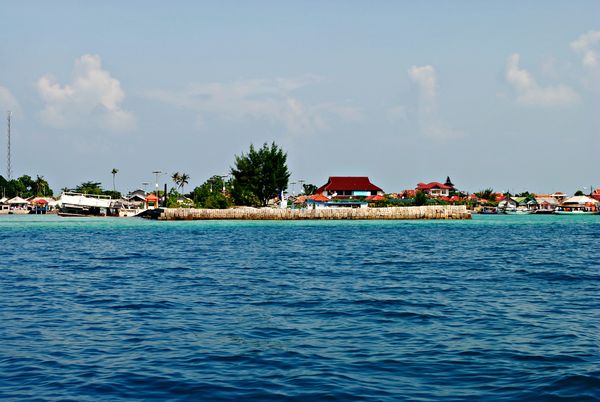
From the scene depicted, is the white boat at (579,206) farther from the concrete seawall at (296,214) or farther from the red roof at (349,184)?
the concrete seawall at (296,214)

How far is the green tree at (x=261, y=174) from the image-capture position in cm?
11931

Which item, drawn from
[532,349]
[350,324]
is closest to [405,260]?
[350,324]

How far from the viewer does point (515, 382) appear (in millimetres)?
10195

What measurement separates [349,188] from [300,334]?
436ft

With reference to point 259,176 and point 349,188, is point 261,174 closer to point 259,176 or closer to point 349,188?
point 259,176

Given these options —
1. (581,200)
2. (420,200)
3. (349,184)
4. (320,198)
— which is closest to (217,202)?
(320,198)

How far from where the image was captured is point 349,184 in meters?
148

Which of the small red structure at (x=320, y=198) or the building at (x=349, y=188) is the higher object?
the building at (x=349, y=188)

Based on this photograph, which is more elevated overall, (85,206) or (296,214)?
(85,206)

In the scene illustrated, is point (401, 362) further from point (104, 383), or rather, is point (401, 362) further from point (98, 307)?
point (98, 307)

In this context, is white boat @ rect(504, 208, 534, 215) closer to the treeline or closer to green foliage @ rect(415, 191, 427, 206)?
green foliage @ rect(415, 191, 427, 206)

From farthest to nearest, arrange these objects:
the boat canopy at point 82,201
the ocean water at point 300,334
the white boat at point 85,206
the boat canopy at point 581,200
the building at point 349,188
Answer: the boat canopy at point 581,200, the building at point 349,188, the white boat at point 85,206, the boat canopy at point 82,201, the ocean water at point 300,334

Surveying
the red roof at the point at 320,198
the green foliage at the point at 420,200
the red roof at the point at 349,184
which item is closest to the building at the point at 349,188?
the red roof at the point at 349,184

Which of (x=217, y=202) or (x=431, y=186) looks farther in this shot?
(x=431, y=186)
